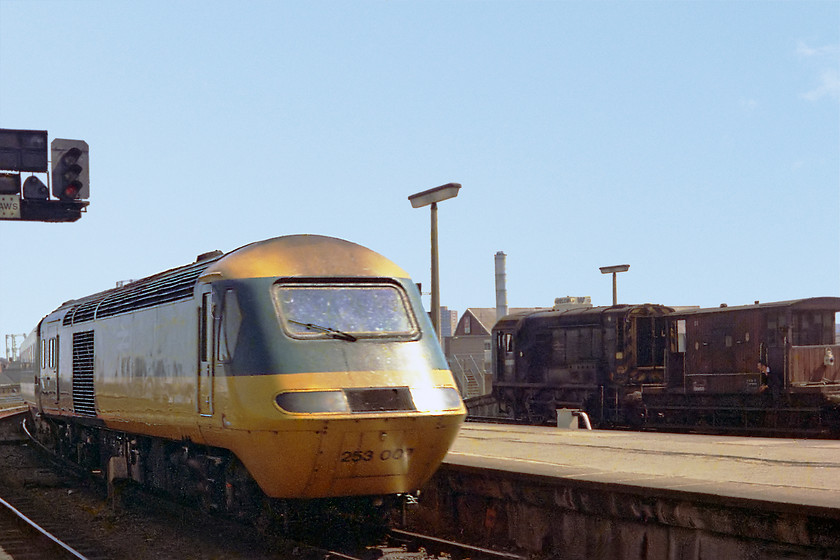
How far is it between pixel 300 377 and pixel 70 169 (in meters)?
9.17

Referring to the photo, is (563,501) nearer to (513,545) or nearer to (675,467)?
(513,545)

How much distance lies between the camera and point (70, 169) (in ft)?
55.4

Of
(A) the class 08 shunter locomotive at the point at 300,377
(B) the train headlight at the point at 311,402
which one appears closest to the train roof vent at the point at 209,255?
(A) the class 08 shunter locomotive at the point at 300,377

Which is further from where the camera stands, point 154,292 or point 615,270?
point 615,270

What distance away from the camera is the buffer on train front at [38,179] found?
55.6 ft

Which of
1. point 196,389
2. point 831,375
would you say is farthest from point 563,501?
point 831,375

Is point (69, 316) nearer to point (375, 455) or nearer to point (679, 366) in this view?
point (375, 455)

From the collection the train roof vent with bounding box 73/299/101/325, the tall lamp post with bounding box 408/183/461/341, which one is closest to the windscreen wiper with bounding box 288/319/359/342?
the train roof vent with bounding box 73/299/101/325

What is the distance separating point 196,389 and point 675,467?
23.5 ft

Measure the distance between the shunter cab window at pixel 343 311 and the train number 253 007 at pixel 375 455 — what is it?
1.21 m

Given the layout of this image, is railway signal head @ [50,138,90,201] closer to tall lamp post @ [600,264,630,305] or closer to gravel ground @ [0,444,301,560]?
gravel ground @ [0,444,301,560]

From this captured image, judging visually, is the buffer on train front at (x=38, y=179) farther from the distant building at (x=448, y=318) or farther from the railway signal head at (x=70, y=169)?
the distant building at (x=448, y=318)

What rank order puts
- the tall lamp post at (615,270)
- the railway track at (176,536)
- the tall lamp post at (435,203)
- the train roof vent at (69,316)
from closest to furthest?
the railway track at (176,536) < the train roof vent at (69,316) < the tall lamp post at (435,203) < the tall lamp post at (615,270)

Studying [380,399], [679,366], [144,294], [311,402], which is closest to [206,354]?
[311,402]
